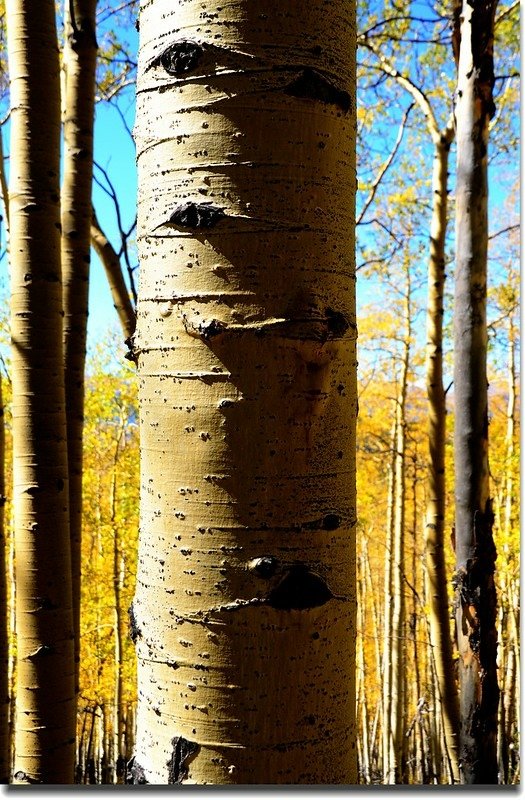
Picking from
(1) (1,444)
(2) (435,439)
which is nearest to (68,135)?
(1) (1,444)

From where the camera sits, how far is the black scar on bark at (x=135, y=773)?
596 mm

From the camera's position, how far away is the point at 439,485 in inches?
160

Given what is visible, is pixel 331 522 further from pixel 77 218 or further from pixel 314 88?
pixel 77 218

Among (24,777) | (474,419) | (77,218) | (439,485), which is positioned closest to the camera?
(24,777)

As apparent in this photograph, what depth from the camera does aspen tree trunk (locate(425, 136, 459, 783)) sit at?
12.9 ft

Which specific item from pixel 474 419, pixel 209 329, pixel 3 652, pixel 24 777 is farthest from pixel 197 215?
pixel 474 419

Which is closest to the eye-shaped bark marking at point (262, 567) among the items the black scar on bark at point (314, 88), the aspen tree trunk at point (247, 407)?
the aspen tree trunk at point (247, 407)

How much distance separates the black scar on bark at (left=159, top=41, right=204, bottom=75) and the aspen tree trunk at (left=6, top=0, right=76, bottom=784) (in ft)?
3.11

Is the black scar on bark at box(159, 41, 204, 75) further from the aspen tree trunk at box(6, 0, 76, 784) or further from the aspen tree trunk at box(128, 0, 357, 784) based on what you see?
the aspen tree trunk at box(6, 0, 76, 784)

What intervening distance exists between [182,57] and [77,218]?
1410 millimetres

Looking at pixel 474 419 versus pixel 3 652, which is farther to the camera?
pixel 474 419

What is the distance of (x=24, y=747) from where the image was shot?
1425 mm

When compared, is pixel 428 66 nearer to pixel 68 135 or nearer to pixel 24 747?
pixel 68 135

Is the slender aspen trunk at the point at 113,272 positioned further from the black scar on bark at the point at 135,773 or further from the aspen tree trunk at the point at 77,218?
the black scar on bark at the point at 135,773
